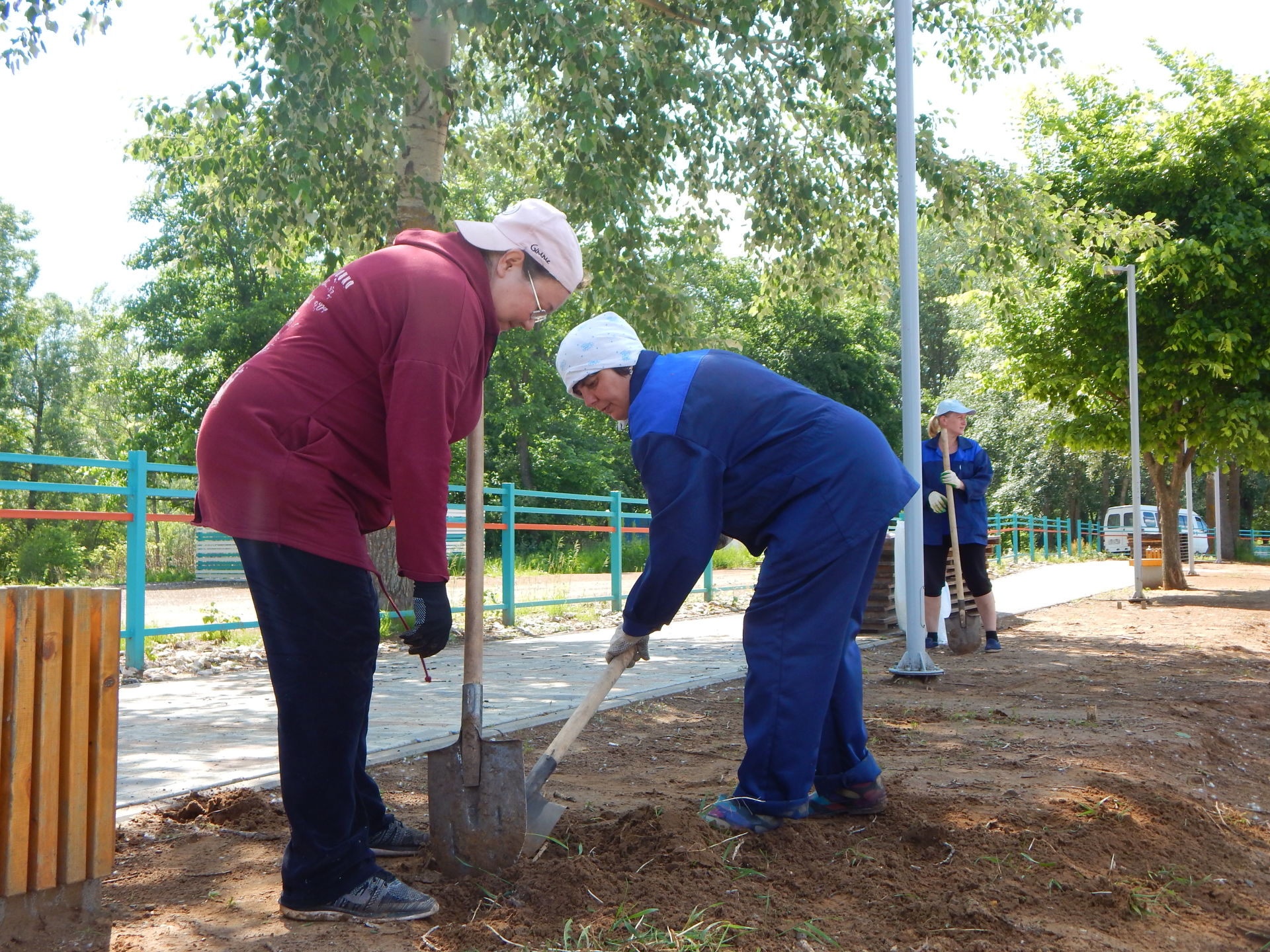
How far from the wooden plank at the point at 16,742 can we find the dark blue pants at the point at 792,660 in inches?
71.8

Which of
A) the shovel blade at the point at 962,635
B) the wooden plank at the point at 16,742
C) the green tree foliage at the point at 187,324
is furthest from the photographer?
the green tree foliage at the point at 187,324

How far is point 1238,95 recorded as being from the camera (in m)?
15.5

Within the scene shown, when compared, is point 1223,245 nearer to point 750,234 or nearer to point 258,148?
point 750,234

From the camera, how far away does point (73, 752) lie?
2465 mm

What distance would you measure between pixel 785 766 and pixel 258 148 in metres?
7.26

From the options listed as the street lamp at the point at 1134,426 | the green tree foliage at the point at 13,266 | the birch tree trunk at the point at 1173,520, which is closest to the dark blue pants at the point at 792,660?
the street lamp at the point at 1134,426

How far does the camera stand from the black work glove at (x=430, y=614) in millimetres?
2643

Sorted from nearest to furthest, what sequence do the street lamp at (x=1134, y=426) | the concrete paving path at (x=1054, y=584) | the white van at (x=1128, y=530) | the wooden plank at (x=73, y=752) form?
the wooden plank at (x=73, y=752) → the street lamp at (x=1134, y=426) → the concrete paving path at (x=1054, y=584) → the white van at (x=1128, y=530)

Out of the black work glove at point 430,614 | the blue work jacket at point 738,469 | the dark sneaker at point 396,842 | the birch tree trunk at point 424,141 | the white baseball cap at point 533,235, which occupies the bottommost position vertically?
the dark sneaker at point 396,842

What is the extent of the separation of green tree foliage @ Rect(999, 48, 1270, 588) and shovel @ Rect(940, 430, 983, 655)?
8126mm

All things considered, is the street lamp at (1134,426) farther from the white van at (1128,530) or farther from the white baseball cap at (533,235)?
the white van at (1128,530)

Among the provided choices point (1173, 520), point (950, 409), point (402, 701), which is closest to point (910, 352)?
point (950, 409)

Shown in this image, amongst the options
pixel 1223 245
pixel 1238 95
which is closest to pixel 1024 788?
pixel 1223 245

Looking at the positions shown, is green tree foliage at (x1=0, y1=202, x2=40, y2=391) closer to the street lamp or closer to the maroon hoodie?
the street lamp
